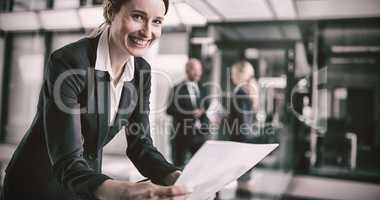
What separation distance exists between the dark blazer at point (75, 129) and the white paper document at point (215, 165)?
0.70 ft

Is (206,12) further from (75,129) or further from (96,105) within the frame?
(75,129)

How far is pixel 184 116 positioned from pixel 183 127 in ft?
0.13

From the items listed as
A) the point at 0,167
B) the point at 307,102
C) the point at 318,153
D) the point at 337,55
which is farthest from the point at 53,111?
the point at 318,153

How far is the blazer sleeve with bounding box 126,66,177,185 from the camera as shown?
987mm

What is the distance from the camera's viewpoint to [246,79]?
1.44m

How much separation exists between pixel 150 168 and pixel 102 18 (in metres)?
0.51

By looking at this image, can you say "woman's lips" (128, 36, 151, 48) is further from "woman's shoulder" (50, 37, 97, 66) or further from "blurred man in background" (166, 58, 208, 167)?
"blurred man in background" (166, 58, 208, 167)

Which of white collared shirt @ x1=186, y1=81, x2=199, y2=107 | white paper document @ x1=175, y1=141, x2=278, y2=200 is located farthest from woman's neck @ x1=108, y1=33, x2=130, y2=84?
white paper document @ x1=175, y1=141, x2=278, y2=200

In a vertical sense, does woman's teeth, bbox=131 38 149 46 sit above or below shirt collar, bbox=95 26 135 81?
above

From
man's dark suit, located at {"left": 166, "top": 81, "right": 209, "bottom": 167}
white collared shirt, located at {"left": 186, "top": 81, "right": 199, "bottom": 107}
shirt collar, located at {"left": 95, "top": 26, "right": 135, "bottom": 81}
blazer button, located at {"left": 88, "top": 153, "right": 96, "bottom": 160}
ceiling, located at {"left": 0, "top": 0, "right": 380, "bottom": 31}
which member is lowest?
blazer button, located at {"left": 88, "top": 153, "right": 96, "bottom": 160}

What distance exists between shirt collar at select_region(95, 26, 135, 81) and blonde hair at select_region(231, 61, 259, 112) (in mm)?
464

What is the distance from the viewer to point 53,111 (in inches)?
37.4

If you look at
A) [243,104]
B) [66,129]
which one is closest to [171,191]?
[66,129]

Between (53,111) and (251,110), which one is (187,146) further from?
(53,111)
